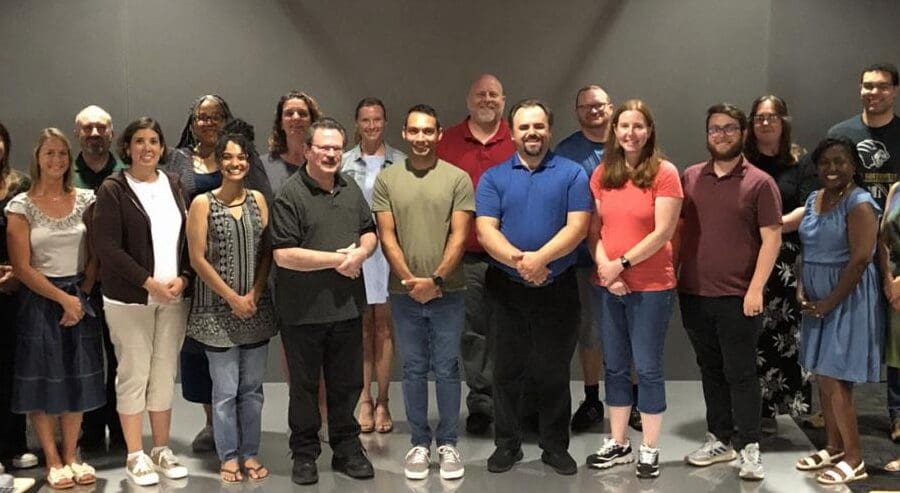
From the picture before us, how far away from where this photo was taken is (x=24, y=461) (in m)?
4.46

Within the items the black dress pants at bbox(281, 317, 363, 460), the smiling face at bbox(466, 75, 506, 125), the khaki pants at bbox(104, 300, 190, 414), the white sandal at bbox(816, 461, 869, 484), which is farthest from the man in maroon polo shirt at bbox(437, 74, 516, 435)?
the white sandal at bbox(816, 461, 869, 484)

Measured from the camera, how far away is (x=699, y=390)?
224 inches

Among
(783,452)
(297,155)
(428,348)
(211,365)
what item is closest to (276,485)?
(211,365)

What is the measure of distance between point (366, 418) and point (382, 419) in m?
0.08

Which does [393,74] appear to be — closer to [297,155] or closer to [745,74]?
[297,155]

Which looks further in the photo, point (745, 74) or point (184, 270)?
point (745, 74)

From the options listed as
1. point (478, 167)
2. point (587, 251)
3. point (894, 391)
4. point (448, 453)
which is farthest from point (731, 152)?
point (448, 453)

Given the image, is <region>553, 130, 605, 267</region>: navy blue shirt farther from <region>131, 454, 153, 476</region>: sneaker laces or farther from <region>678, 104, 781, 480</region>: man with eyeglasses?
<region>131, 454, 153, 476</region>: sneaker laces

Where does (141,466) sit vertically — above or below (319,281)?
below

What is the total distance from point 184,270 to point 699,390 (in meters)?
3.14

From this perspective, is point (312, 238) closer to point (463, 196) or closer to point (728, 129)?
point (463, 196)

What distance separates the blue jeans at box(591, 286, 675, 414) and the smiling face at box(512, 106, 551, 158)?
72 cm

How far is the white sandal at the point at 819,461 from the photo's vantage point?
14.3ft

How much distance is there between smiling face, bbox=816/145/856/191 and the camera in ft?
13.4
